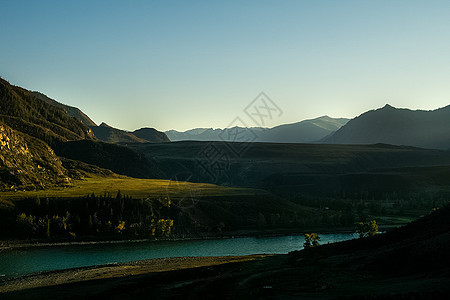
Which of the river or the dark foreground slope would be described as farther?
the river

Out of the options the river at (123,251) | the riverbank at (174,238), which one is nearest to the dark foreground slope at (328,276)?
the river at (123,251)

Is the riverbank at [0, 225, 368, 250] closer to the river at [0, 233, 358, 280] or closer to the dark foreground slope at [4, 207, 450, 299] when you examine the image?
the river at [0, 233, 358, 280]

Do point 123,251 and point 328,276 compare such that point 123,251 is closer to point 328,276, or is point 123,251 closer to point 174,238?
point 174,238

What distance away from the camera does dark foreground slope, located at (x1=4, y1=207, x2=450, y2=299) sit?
5362cm

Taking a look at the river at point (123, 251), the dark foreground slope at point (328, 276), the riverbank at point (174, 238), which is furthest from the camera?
the riverbank at point (174, 238)

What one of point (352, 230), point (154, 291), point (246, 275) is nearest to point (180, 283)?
point (154, 291)

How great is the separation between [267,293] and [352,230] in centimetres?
14734

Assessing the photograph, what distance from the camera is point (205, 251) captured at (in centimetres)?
14350

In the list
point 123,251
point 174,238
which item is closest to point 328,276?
point 123,251

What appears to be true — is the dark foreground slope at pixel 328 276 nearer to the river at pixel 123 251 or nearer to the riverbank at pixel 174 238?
the river at pixel 123 251

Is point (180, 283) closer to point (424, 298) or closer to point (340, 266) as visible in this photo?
point (340, 266)

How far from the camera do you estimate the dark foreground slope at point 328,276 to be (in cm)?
5362

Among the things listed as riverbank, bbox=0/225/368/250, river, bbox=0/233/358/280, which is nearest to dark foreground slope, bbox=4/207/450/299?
river, bbox=0/233/358/280

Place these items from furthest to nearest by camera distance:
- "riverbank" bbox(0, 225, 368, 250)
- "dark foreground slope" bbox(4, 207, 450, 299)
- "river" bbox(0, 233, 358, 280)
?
"riverbank" bbox(0, 225, 368, 250) → "river" bbox(0, 233, 358, 280) → "dark foreground slope" bbox(4, 207, 450, 299)
